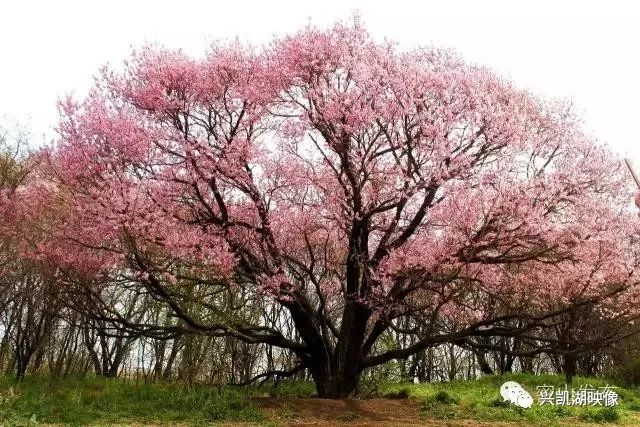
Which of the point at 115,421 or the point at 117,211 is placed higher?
the point at 117,211

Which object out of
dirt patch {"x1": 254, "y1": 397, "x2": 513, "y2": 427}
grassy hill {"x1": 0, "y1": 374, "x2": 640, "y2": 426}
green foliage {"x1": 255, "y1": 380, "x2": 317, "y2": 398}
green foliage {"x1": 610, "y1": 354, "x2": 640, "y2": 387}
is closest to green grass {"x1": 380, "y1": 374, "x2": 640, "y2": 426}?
grassy hill {"x1": 0, "y1": 374, "x2": 640, "y2": 426}

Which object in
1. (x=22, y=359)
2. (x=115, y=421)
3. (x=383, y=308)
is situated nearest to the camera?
(x=115, y=421)

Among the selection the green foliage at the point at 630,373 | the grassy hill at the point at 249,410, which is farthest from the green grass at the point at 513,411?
the green foliage at the point at 630,373

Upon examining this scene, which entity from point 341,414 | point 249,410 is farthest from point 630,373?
point 249,410

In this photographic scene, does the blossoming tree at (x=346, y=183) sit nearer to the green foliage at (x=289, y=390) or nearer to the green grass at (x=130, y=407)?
the green grass at (x=130, y=407)

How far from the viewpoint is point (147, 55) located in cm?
1092

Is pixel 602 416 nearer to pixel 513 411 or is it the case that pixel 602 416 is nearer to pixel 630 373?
pixel 513 411

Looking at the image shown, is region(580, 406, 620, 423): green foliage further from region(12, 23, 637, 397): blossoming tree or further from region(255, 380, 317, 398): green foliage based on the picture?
region(255, 380, 317, 398): green foliage

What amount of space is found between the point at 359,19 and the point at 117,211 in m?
5.96

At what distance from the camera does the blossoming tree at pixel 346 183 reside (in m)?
9.82

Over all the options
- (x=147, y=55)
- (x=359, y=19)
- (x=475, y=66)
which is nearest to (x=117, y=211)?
(x=147, y=55)

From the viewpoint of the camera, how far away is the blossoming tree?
982 cm

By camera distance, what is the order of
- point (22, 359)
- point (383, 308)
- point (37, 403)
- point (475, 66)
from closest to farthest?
point (37, 403) → point (383, 308) → point (475, 66) → point (22, 359)

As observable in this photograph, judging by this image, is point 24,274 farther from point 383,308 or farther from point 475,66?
point 475,66
